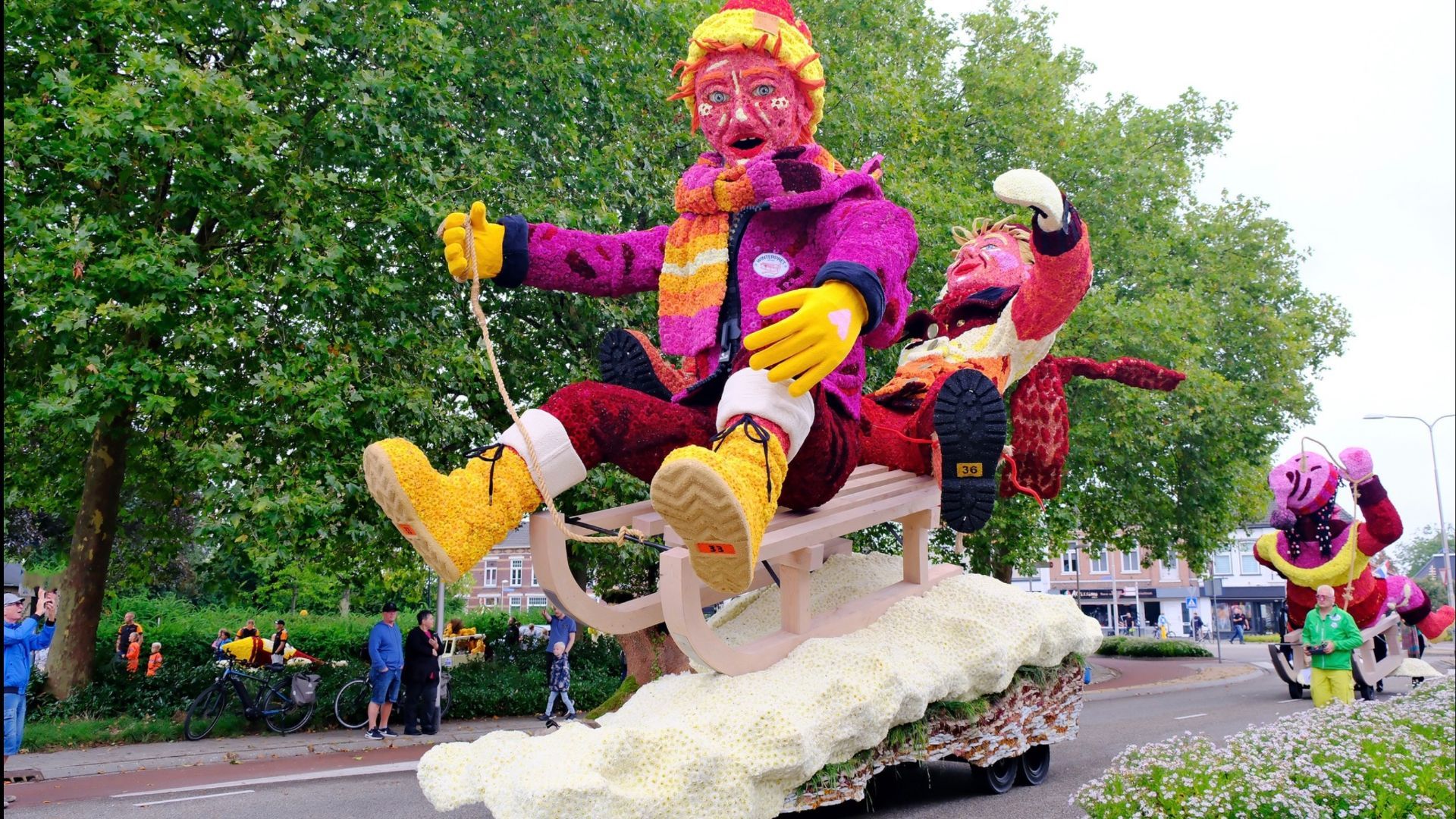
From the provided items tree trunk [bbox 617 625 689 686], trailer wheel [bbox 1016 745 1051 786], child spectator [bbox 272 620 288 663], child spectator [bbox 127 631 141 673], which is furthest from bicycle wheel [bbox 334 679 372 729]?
trailer wheel [bbox 1016 745 1051 786]

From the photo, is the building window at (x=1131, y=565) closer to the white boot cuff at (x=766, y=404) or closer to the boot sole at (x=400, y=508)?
the white boot cuff at (x=766, y=404)

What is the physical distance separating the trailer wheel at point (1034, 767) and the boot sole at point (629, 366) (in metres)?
2.63

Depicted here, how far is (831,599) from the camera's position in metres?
4.94

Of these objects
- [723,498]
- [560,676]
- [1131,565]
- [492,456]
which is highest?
[492,456]

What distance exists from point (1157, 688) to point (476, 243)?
13715mm

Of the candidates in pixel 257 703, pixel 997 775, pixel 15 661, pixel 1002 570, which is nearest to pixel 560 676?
pixel 257 703

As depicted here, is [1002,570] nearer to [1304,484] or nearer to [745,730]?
[1304,484]

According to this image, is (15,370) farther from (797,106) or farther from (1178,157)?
(1178,157)

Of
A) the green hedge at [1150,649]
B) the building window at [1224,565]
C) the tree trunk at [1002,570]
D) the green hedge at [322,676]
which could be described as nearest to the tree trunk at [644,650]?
the green hedge at [322,676]

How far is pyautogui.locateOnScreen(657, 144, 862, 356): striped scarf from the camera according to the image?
4.25 m

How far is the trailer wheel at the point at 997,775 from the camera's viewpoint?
4.98m

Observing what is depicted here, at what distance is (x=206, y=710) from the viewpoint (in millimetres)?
10164

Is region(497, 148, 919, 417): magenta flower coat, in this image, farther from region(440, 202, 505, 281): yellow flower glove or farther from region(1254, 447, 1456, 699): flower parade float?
region(1254, 447, 1456, 699): flower parade float

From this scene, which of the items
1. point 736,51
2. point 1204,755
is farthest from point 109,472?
point 1204,755
